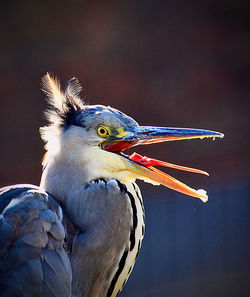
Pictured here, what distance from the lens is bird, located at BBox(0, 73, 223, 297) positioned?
6.11 ft

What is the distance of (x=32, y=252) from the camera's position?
186cm

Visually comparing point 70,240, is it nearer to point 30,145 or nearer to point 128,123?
point 128,123

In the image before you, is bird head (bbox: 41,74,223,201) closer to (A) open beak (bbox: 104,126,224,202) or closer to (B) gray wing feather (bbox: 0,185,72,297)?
(A) open beak (bbox: 104,126,224,202)

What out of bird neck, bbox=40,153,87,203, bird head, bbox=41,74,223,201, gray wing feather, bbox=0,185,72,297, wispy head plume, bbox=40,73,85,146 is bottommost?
gray wing feather, bbox=0,185,72,297

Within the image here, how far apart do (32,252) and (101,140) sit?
1.49 feet

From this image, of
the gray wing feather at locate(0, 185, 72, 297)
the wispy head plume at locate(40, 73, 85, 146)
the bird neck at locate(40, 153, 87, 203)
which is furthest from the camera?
the wispy head plume at locate(40, 73, 85, 146)

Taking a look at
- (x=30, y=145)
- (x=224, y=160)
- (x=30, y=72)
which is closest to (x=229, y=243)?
(x=224, y=160)

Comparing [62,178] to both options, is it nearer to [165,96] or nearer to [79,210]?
[79,210]

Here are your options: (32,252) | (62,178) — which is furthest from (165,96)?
(32,252)

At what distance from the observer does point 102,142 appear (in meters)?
2.08

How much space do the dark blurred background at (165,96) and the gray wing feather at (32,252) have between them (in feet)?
7.92

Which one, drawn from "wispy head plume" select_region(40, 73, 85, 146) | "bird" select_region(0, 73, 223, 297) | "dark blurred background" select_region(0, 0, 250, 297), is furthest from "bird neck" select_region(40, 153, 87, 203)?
"dark blurred background" select_region(0, 0, 250, 297)

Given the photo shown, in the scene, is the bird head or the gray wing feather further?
the bird head

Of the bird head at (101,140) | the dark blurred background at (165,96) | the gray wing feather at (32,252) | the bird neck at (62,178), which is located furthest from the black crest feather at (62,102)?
the dark blurred background at (165,96)
